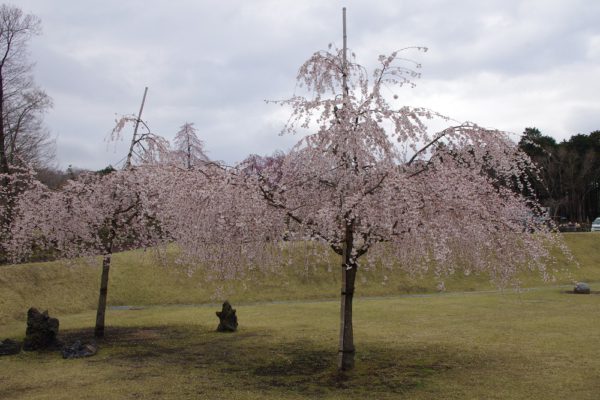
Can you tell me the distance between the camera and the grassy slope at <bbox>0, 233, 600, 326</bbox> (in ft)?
90.0

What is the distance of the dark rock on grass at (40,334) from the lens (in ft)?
56.1

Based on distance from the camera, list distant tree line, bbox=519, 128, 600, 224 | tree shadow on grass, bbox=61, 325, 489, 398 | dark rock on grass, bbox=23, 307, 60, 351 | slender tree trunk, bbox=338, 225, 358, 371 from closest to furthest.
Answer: tree shadow on grass, bbox=61, 325, 489, 398
slender tree trunk, bbox=338, 225, 358, 371
dark rock on grass, bbox=23, 307, 60, 351
distant tree line, bbox=519, 128, 600, 224

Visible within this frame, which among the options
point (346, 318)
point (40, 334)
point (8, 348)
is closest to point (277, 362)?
point (346, 318)

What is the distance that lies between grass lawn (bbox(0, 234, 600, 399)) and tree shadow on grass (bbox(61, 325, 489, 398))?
5 centimetres

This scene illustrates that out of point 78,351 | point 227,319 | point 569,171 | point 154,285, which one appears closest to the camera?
point 78,351

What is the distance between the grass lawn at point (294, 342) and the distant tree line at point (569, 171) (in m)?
43.1

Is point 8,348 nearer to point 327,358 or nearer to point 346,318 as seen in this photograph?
point 327,358

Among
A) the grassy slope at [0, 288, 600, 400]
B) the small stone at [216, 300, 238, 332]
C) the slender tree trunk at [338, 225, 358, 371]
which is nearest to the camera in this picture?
the grassy slope at [0, 288, 600, 400]

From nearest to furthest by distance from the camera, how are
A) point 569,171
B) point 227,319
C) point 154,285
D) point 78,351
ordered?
point 78,351
point 227,319
point 154,285
point 569,171

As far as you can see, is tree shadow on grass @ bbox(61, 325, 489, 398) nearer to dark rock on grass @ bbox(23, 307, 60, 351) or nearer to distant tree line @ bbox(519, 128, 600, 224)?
dark rock on grass @ bbox(23, 307, 60, 351)

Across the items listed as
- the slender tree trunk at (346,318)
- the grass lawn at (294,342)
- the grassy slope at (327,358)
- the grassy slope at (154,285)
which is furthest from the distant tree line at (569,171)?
the slender tree trunk at (346,318)

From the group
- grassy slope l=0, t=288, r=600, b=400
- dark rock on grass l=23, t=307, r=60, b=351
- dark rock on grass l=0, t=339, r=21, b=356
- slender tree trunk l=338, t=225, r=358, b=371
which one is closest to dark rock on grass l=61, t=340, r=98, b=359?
grassy slope l=0, t=288, r=600, b=400

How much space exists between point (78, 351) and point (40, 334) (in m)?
1.90

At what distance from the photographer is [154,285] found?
31375mm
